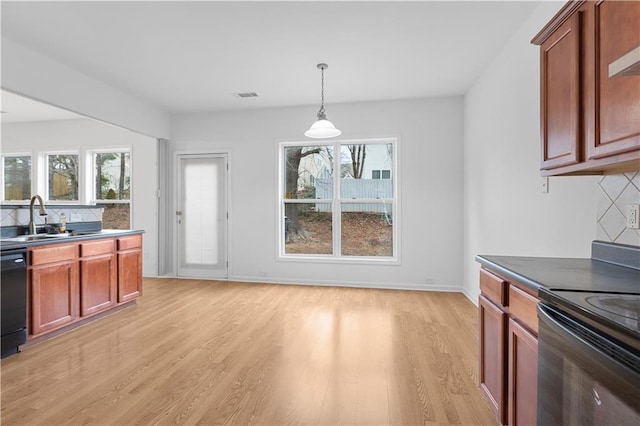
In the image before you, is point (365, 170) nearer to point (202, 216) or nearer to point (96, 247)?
point (202, 216)

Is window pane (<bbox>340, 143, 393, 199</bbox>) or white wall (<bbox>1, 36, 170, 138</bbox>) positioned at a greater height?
white wall (<bbox>1, 36, 170, 138</bbox>)

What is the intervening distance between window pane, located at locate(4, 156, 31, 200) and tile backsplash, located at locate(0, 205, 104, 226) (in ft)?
11.8

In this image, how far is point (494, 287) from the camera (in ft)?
5.57

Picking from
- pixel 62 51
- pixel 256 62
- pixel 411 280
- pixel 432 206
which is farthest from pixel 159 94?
pixel 411 280

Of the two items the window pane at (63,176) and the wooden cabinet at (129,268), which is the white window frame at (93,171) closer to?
the window pane at (63,176)

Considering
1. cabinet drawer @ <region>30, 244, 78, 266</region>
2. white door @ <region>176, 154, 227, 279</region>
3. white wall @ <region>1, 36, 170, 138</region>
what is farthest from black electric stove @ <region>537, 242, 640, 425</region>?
white door @ <region>176, 154, 227, 279</region>

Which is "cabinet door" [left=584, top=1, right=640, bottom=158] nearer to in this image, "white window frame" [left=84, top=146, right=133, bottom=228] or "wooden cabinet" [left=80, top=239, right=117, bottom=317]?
"wooden cabinet" [left=80, top=239, right=117, bottom=317]

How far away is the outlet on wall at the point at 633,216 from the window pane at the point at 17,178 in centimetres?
861

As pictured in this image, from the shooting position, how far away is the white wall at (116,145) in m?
5.68

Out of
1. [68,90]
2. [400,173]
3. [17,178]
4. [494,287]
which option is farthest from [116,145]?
[494,287]

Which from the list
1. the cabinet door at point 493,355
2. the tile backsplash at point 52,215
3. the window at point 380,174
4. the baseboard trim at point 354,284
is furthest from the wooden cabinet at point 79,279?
the cabinet door at point 493,355

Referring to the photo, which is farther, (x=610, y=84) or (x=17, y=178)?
(x=17, y=178)

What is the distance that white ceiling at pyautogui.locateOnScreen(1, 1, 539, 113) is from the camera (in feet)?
8.51

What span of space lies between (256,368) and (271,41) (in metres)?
2.89
